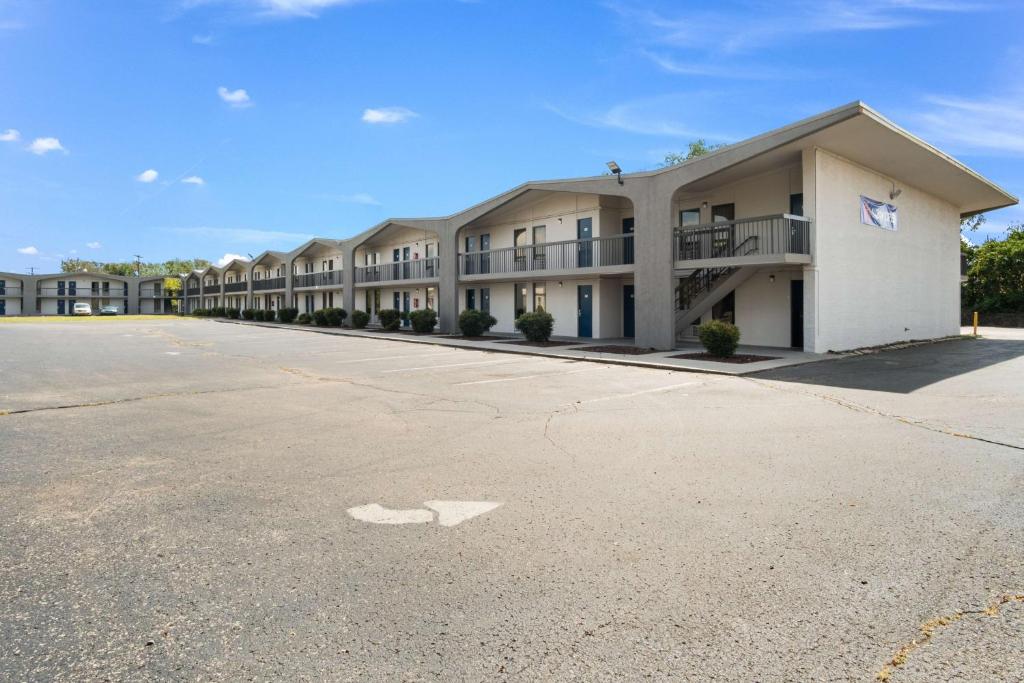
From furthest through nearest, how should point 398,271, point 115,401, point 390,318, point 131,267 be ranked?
point 131,267, point 398,271, point 390,318, point 115,401

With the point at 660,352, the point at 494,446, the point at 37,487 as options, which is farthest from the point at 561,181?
the point at 37,487

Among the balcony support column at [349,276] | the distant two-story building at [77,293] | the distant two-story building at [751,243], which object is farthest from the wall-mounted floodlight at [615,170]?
the distant two-story building at [77,293]

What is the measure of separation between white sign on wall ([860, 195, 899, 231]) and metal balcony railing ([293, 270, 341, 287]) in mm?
32341

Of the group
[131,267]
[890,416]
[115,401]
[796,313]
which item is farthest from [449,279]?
[131,267]

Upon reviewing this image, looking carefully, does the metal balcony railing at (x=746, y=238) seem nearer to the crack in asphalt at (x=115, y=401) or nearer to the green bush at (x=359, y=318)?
the crack in asphalt at (x=115, y=401)

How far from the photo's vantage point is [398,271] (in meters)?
36.1

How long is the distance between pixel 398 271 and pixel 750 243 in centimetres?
2260

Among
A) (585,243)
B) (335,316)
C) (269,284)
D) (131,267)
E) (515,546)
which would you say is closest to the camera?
(515,546)

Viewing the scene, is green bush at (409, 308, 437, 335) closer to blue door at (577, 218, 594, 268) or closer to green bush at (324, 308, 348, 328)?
blue door at (577, 218, 594, 268)

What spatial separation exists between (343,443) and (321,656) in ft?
13.4

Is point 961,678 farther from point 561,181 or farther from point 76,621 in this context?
point 561,181

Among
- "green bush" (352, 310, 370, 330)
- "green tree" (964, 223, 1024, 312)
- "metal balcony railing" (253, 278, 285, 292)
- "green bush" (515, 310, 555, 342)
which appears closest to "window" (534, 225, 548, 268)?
"green bush" (515, 310, 555, 342)

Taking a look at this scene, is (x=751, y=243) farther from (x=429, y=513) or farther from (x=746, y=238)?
(x=429, y=513)

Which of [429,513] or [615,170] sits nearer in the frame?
[429,513]
